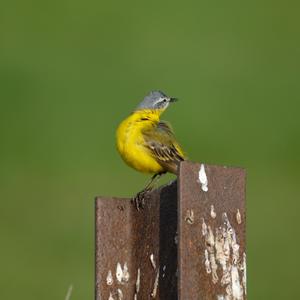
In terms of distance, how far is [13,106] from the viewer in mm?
15219

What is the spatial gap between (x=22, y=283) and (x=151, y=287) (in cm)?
659

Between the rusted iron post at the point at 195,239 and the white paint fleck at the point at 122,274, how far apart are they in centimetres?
4

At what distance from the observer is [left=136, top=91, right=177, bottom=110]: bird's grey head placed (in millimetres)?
8109

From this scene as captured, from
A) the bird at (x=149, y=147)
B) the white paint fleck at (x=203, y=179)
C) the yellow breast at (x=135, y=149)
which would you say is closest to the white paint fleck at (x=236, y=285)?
the white paint fleck at (x=203, y=179)

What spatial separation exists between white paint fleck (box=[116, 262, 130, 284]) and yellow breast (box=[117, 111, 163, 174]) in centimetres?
261

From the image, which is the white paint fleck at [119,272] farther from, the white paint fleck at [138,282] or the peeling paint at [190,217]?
the peeling paint at [190,217]

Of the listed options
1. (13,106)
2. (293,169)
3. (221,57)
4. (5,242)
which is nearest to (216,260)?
(5,242)

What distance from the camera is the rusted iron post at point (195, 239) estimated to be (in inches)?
158

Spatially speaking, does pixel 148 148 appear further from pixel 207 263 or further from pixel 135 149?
pixel 207 263

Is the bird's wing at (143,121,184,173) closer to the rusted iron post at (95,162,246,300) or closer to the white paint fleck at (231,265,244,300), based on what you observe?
the rusted iron post at (95,162,246,300)

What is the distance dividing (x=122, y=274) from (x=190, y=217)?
61 cm

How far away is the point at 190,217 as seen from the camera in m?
4.02

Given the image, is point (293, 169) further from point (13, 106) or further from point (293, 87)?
point (13, 106)

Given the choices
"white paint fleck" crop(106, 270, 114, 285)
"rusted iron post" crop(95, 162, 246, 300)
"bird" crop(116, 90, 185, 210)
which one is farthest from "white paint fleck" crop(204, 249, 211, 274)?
"bird" crop(116, 90, 185, 210)
